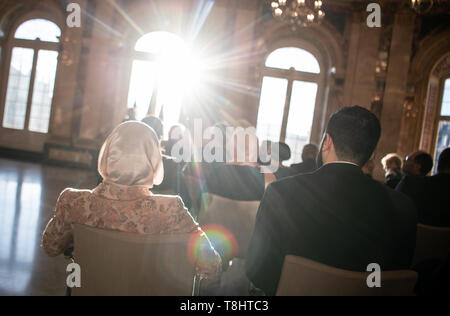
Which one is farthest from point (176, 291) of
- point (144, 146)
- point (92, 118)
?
point (92, 118)

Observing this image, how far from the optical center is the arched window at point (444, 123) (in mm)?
9078

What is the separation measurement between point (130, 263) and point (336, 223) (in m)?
0.79

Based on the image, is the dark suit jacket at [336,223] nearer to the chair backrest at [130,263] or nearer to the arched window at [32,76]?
the chair backrest at [130,263]

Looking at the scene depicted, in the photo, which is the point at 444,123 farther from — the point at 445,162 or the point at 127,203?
the point at 127,203

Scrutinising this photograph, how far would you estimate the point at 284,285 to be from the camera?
1.25m

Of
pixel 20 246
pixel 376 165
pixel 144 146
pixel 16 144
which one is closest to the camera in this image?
pixel 144 146

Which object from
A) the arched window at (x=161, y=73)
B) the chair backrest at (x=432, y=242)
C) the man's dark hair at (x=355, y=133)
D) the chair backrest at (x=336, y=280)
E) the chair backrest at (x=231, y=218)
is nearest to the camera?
the chair backrest at (x=336, y=280)

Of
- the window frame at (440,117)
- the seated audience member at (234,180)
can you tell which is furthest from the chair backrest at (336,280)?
the window frame at (440,117)

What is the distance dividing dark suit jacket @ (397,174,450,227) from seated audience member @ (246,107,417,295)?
143 cm

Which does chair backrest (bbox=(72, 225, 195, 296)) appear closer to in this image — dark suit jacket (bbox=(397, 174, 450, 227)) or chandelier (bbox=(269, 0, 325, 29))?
dark suit jacket (bbox=(397, 174, 450, 227))

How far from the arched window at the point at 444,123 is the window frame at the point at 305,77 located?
2947mm

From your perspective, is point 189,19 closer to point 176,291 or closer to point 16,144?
point 16,144

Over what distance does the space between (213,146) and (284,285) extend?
6.06ft

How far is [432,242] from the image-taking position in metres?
2.19
